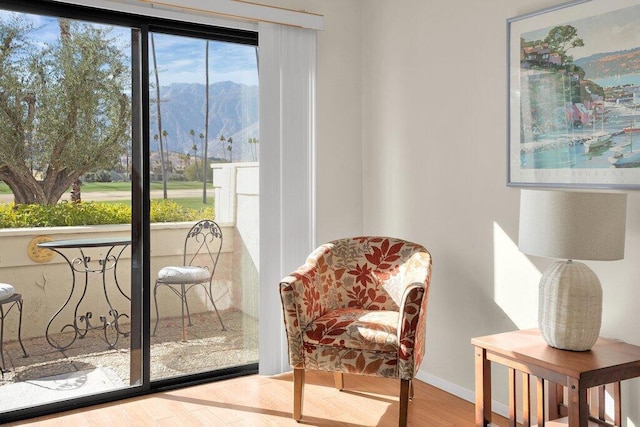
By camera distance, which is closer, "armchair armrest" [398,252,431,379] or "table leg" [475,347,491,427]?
"table leg" [475,347,491,427]

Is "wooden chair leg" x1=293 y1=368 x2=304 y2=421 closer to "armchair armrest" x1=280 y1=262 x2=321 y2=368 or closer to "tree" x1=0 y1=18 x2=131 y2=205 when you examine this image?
"armchair armrest" x1=280 y1=262 x2=321 y2=368

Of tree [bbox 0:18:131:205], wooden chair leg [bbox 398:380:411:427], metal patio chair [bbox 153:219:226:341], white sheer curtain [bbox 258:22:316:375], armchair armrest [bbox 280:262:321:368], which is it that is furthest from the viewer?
white sheer curtain [bbox 258:22:316:375]

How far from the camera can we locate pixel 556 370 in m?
2.28

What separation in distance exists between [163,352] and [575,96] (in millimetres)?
2538

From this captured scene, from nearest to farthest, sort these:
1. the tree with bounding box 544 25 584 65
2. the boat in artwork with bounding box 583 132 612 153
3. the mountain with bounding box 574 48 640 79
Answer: the mountain with bounding box 574 48 640 79
the boat in artwork with bounding box 583 132 612 153
the tree with bounding box 544 25 584 65

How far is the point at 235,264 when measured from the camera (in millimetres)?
3805

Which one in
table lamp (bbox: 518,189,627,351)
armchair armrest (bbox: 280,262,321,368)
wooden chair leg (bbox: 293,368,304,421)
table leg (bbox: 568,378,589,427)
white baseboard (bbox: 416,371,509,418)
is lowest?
white baseboard (bbox: 416,371,509,418)

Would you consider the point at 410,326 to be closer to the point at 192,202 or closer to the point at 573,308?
the point at 573,308

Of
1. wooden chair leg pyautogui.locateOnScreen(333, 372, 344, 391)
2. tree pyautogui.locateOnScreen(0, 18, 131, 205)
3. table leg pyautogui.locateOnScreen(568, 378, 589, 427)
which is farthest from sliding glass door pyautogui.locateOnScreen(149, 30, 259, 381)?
table leg pyautogui.locateOnScreen(568, 378, 589, 427)

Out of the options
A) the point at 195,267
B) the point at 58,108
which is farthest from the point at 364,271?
the point at 58,108

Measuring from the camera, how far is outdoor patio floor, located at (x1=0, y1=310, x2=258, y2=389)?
323 centimetres

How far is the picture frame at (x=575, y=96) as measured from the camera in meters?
2.59

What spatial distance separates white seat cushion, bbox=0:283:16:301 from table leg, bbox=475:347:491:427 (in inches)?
89.2

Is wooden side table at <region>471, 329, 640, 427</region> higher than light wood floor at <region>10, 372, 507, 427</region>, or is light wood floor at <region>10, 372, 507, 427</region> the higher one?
wooden side table at <region>471, 329, 640, 427</region>
